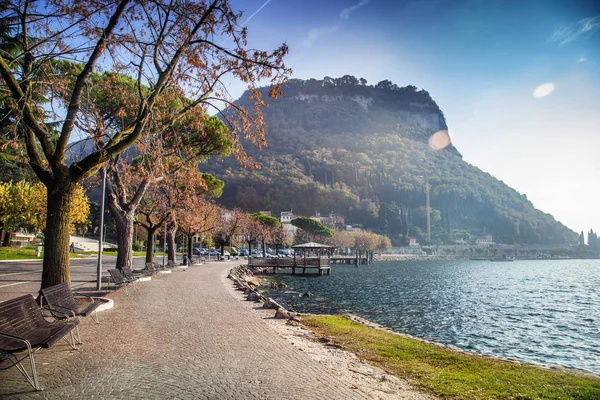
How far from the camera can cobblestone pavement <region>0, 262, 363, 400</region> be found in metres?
4.93

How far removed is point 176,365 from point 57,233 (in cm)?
527

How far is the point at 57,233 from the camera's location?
950 cm

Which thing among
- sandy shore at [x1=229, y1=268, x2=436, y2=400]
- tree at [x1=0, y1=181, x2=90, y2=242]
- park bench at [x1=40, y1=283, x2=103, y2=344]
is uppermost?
tree at [x1=0, y1=181, x2=90, y2=242]

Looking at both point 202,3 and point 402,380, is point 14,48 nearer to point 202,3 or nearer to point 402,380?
point 202,3

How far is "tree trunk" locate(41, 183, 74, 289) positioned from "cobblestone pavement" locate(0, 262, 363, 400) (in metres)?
1.28

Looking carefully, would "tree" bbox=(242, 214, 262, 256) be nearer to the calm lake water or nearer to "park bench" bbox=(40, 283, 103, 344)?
the calm lake water

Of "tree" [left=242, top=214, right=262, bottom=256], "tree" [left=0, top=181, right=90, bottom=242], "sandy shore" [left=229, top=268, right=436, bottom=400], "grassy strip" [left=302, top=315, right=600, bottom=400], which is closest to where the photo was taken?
"sandy shore" [left=229, top=268, right=436, bottom=400]

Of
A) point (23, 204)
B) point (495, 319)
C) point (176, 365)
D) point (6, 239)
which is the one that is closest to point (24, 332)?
point (176, 365)

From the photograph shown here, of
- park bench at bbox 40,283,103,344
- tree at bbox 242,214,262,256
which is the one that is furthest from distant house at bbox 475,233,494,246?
park bench at bbox 40,283,103,344

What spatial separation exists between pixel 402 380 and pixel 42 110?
996 cm

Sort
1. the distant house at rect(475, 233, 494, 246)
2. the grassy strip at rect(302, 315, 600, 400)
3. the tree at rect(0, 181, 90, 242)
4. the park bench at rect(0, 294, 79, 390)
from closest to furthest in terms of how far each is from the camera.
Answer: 1. the park bench at rect(0, 294, 79, 390)
2. the grassy strip at rect(302, 315, 600, 400)
3. the tree at rect(0, 181, 90, 242)
4. the distant house at rect(475, 233, 494, 246)

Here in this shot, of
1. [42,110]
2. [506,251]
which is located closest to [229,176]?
[506,251]

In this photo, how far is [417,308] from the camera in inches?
894

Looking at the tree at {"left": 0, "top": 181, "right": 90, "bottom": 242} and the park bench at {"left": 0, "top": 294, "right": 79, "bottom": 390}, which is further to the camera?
the tree at {"left": 0, "top": 181, "right": 90, "bottom": 242}
